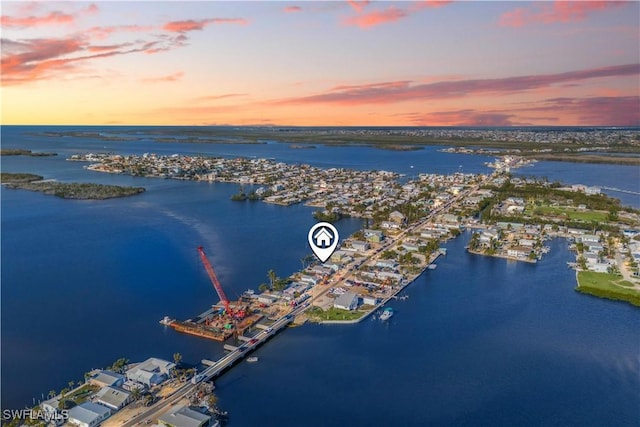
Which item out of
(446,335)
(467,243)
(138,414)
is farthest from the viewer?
(467,243)

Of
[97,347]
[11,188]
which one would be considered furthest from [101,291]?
[11,188]

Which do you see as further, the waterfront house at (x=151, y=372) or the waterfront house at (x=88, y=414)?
the waterfront house at (x=151, y=372)

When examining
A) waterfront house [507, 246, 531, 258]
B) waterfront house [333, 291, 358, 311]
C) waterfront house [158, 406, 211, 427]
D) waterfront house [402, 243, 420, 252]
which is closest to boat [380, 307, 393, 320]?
waterfront house [333, 291, 358, 311]

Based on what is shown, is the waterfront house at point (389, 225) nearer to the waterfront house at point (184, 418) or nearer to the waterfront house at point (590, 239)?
the waterfront house at point (590, 239)

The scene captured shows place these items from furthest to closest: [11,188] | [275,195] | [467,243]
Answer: [11,188] < [275,195] < [467,243]

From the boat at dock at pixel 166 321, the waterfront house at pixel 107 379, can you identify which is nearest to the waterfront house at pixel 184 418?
the waterfront house at pixel 107 379

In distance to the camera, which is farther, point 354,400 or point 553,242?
point 553,242

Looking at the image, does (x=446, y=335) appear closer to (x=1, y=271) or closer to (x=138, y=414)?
(x=138, y=414)
